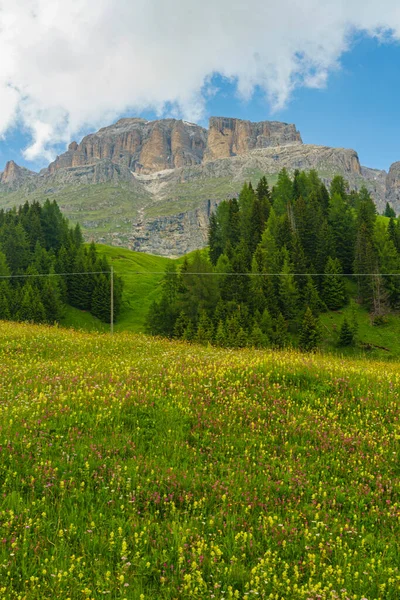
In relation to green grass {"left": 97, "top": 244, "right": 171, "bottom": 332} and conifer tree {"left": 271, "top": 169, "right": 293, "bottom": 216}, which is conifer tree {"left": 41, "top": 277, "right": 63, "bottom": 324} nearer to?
green grass {"left": 97, "top": 244, "right": 171, "bottom": 332}

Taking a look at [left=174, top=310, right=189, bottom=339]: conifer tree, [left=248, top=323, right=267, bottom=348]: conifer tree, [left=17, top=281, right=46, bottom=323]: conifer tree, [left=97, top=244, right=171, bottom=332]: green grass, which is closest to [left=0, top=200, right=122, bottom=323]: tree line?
[left=17, top=281, right=46, bottom=323]: conifer tree

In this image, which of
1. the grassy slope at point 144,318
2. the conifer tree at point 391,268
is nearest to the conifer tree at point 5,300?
the grassy slope at point 144,318

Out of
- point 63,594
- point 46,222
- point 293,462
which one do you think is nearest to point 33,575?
point 63,594

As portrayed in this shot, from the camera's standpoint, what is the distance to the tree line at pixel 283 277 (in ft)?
281

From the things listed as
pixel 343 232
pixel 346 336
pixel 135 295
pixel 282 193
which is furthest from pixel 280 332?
pixel 135 295

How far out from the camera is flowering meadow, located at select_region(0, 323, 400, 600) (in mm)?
4945

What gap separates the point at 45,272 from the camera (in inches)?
5054

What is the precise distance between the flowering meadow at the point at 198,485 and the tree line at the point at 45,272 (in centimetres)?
9160

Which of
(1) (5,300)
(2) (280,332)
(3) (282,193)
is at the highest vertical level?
(3) (282,193)

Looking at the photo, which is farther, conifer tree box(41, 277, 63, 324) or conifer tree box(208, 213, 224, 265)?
conifer tree box(208, 213, 224, 265)

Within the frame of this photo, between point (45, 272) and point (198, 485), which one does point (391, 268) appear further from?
point (198, 485)

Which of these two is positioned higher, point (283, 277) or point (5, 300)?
point (283, 277)

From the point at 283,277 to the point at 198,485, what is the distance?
89.6 metres

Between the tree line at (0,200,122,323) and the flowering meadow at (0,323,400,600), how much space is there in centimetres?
9160
